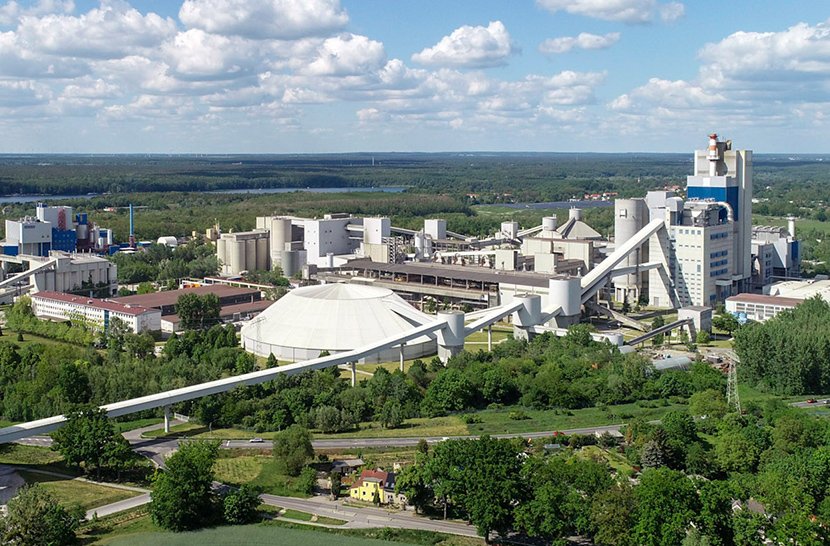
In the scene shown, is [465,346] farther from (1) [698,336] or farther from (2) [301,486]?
(2) [301,486]

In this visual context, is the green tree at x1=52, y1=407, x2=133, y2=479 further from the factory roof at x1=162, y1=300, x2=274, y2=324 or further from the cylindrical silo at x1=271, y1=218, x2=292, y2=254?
the cylindrical silo at x1=271, y1=218, x2=292, y2=254

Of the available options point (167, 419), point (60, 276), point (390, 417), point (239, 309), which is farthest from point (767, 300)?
point (60, 276)

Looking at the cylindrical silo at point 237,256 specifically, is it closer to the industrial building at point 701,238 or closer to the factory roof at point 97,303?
the factory roof at point 97,303

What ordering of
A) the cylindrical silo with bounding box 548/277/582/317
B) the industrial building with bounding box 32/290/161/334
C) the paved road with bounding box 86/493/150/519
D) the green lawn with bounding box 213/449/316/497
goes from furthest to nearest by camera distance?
1. the industrial building with bounding box 32/290/161/334
2. the cylindrical silo with bounding box 548/277/582/317
3. the green lawn with bounding box 213/449/316/497
4. the paved road with bounding box 86/493/150/519

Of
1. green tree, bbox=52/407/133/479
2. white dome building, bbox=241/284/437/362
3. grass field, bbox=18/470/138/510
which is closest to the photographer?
grass field, bbox=18/470/138/510

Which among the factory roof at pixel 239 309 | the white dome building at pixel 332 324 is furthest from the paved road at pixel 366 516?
the factory roof at pixel 239 309

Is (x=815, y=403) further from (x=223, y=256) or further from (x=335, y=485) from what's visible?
(x=223, y=256)

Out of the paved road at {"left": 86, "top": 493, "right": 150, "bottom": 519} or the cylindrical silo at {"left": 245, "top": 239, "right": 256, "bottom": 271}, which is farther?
the cylindrical silo at {"left": 245, "top": 239, "right": 256, "bottom": 271}

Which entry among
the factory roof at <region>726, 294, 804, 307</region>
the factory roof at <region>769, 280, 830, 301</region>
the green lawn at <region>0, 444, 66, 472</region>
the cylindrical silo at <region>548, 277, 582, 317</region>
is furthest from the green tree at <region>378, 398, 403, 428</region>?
the factory roof at <region>769, 280, 830, 301</region>
